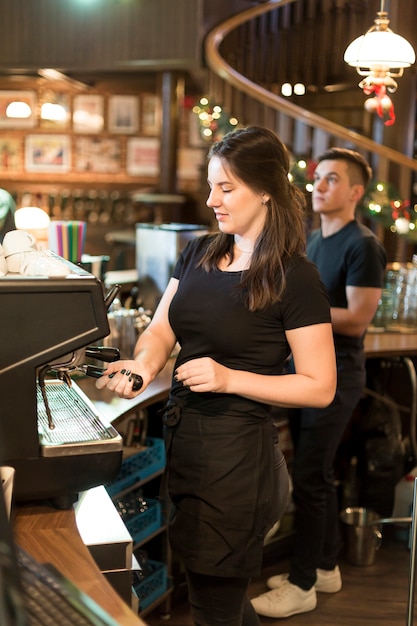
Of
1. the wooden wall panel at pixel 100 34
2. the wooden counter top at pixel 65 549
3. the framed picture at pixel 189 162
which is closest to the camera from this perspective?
the wooden counter top at pixel 65 549

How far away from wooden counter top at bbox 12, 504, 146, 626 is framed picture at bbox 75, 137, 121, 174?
31.7 feet

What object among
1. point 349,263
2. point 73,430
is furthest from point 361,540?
point 73,430

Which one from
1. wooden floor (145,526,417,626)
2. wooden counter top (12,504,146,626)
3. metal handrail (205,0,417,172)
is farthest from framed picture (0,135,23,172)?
wooden counter top (12,504,146,626)

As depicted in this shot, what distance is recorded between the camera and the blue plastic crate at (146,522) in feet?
10.4

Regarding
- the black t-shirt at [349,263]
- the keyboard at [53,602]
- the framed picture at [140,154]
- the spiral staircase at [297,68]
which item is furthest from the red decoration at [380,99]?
the framed picture at [140,154]

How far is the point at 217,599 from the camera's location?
211 cm

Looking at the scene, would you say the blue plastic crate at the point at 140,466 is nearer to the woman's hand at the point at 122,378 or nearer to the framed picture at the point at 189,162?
the woman's hand at the point at 122,378

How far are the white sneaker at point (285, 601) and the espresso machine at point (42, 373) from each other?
188cm

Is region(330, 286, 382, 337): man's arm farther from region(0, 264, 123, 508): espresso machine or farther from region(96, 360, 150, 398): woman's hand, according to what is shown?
region(0, 264, 123, 508): espresso machine

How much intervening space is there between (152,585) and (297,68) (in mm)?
7142

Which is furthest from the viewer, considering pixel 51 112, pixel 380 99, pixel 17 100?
pixel 17 100

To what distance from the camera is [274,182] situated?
7.06 ft

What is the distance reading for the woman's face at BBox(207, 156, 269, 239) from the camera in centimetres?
213

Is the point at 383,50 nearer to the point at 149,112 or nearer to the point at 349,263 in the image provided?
the point at 349,263
